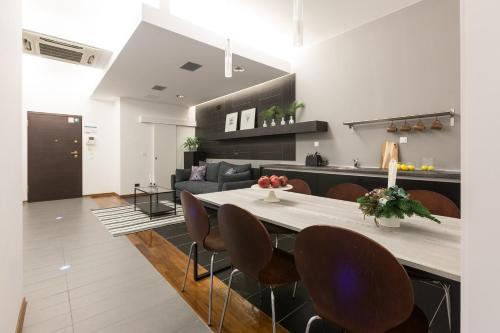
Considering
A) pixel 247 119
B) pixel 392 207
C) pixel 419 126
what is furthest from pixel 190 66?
pixel 392 207

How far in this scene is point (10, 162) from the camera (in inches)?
56.4

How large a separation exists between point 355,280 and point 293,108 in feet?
13.3

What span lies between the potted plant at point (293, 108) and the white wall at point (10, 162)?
3768 millimetres

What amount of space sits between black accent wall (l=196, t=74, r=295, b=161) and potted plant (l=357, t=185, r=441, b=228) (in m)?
3.54

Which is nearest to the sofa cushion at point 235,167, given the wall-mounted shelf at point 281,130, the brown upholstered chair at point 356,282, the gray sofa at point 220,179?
the gray sofa at point 220,179

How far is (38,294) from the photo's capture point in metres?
2.03

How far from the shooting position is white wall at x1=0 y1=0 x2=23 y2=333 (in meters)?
1.24

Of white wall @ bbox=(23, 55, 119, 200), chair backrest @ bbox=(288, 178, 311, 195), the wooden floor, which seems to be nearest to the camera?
the wooden floor

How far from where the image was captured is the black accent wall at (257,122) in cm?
497

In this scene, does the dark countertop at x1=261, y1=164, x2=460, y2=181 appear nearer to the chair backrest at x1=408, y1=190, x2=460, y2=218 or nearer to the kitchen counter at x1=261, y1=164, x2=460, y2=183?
the kitchen counter at x1=261, y1=164, x2=460, y2=183

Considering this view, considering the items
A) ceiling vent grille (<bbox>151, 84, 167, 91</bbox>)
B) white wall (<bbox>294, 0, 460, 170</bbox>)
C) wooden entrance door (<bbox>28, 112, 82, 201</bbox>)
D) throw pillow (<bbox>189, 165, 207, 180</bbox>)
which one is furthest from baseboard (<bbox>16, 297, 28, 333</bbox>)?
wooden entrance door (<bbox>28, 112, 82, 201</bbox>)

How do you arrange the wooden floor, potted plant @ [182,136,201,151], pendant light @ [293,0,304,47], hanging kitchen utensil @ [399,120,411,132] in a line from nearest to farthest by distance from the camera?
the wooden floor, pendant light @ [293,0,304,47], hanging kitchen utensil @ [399,120,411,132], potted plant @ [182,136,201,151]

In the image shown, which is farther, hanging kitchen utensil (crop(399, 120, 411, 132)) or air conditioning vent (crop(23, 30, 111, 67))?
air conditioning vent (crop(23, 30, 111, 67))

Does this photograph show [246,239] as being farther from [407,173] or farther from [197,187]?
[197,187]
